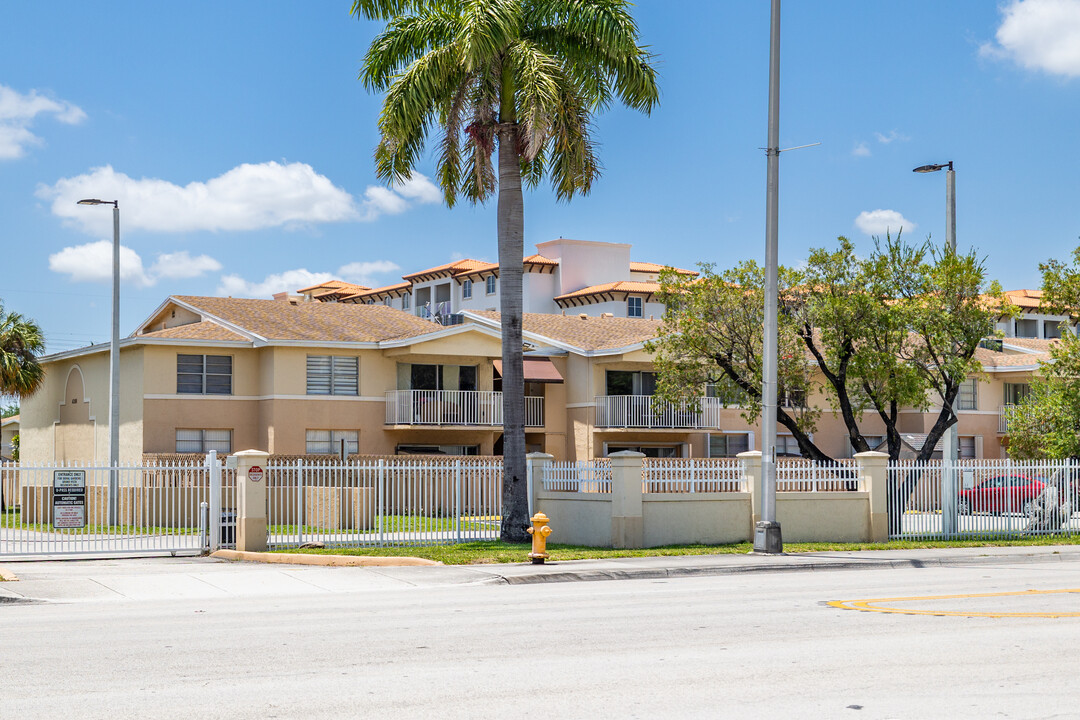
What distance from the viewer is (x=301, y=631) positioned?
12125 millimetres

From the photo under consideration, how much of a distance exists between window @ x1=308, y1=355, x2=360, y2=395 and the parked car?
20585 mm

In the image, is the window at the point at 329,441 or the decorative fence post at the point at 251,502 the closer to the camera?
the decorative fence post at the point at 251,502

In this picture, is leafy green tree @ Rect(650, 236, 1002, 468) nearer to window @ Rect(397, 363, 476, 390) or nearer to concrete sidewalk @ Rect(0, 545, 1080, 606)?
concrete sidewalk @ Rect(0, 545, 1080, 606)

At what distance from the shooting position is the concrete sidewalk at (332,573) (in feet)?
55.7

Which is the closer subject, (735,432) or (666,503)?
(666,503)

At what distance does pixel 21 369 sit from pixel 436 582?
30.7 m

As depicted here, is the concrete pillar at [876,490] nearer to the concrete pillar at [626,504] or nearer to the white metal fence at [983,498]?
the white metal fence at [983,498]

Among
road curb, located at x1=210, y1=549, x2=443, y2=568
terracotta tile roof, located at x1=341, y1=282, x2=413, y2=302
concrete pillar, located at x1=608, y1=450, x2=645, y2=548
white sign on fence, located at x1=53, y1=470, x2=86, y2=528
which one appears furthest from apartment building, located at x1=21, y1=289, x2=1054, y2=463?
terracotta tile roof, located at x1=341, y1=282, x2=413, y2=302

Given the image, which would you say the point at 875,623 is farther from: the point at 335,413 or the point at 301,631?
the point at 335,413

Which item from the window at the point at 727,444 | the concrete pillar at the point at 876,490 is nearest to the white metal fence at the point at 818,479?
the concrete pillar at the point at 876,490

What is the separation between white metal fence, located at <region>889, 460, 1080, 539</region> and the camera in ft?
86.2

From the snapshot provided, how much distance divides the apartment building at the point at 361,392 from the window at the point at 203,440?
0.05m

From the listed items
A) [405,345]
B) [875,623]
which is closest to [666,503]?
[875,623]

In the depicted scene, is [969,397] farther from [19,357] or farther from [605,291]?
[19,357]
